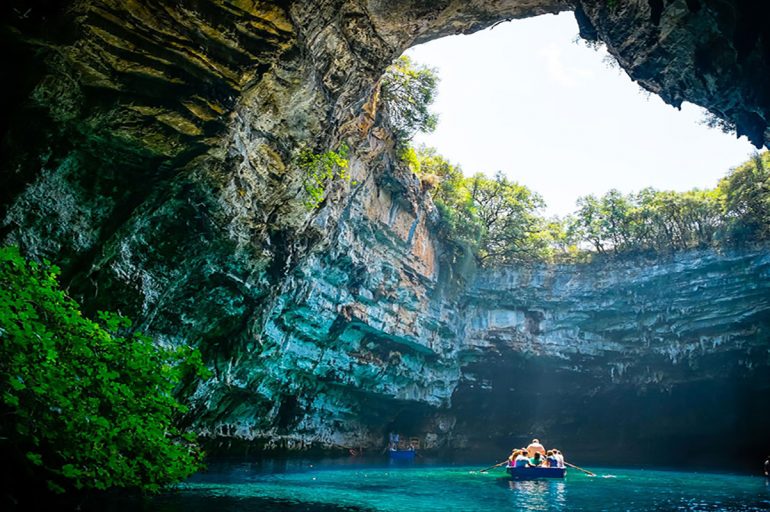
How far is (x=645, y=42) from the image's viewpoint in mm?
12500

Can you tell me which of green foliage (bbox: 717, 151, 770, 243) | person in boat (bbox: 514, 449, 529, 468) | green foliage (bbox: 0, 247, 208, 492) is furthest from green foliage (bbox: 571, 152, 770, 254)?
green foliage (bbox: 0, 247, 208, 492)

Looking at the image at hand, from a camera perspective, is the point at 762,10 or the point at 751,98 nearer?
the point at 762,10

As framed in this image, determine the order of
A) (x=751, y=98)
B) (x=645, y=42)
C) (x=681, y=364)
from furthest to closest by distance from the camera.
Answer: (x=681, y=364)
(x=645, y=42)
(x=751, y=98)

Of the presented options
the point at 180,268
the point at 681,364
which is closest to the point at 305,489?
the point at 180,268

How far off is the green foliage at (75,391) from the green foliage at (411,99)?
17661 millimetres

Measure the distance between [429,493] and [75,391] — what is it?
1095 centimetres

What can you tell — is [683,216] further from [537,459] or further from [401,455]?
[401,455]

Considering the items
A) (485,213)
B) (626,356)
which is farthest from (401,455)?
(485,213)

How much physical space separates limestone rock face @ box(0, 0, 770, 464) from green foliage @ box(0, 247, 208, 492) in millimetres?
3757

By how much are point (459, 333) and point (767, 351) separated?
53.8 feet

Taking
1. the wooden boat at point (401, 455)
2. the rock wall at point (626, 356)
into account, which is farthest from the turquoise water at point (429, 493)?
the rock wall at point (626, 356)

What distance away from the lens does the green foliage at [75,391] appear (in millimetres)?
5176

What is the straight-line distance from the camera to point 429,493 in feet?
44.9

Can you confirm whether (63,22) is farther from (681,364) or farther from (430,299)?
(681,364)
